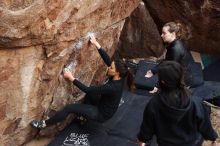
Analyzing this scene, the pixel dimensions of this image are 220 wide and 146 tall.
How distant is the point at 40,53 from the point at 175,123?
187 cm

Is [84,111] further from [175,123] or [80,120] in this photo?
[175,123]

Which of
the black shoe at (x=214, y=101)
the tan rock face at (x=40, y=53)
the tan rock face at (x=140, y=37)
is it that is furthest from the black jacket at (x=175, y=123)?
the tan rock face at (x=140, y=37)

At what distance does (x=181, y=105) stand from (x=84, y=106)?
199 cm

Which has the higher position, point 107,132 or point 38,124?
point 38,124

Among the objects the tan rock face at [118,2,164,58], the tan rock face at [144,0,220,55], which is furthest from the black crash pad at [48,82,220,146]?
the tan rock face at [118,2,164,58]

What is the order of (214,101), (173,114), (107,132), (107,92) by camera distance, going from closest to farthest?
(173,114)
(107,92)
(107,132)
(214,101)

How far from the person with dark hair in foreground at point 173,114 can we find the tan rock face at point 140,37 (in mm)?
5104

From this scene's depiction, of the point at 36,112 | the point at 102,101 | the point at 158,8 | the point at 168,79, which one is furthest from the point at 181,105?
the point at 158,8

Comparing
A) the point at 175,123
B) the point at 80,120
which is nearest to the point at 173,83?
the point at 175,123

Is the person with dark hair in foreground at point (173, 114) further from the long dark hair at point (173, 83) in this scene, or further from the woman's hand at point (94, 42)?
the woman's hand at point (94, 42)

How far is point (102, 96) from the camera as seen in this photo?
215 inches

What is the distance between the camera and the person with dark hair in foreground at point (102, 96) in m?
5.17

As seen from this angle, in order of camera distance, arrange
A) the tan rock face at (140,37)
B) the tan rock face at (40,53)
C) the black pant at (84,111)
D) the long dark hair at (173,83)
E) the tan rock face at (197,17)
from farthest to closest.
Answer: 1. the tan rock face at (140,37)
2. the tan rock face at (197,17)
3. the black pant at (84,111)
4. the tan rock face at (40,53)
5. the long dark hair at (173,83)

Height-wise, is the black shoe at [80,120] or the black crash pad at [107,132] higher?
the black shoe at [80,120]
